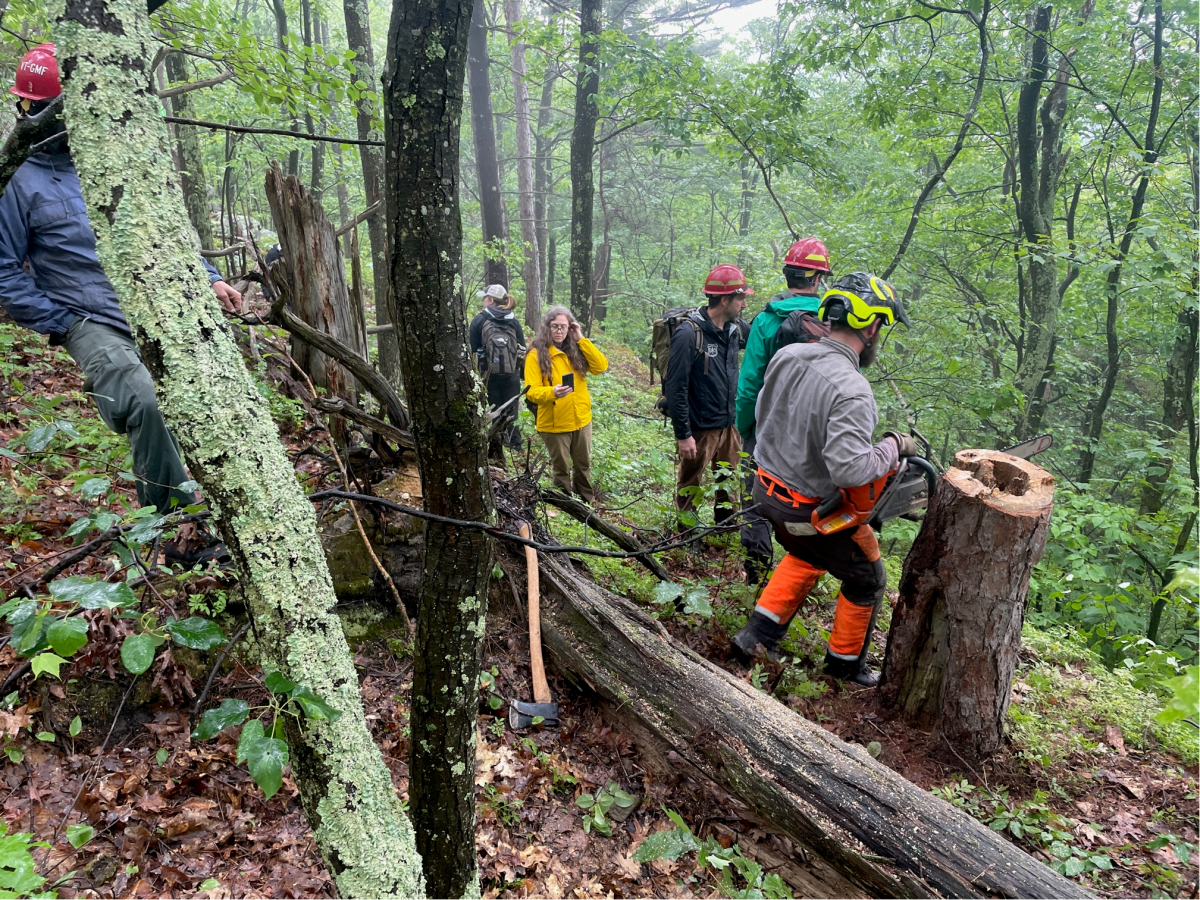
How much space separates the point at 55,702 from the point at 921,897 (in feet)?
11.9

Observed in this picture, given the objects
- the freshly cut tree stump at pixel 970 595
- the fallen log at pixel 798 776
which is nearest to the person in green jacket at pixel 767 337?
the freshly cut tree stump at pixel 970 595

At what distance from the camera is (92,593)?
1.15 m

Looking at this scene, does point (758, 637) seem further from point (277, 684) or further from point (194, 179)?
point (194, 179)

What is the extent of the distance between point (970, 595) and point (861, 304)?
5.63ft

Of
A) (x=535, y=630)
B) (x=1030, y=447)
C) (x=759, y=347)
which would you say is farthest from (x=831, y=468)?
(x=535, y=630)

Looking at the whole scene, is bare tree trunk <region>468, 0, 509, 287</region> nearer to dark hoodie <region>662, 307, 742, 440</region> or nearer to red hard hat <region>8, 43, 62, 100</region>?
dark hoodie <region>662, 307, 742, 440</region>

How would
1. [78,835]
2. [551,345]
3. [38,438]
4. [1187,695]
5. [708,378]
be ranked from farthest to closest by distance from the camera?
[551,345], [708,378], [78,835], [38,438], [1187,695]

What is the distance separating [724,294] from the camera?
527 centimetres

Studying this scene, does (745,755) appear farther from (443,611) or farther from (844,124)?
(844,124)

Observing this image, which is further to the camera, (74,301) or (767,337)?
(767,337)

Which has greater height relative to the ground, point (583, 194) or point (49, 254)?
point (583, 194)

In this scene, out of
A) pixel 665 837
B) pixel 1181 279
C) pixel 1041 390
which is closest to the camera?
pixel 665 837

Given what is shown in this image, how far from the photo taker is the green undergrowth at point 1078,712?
3381mm

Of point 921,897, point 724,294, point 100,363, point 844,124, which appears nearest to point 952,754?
point 921,897
